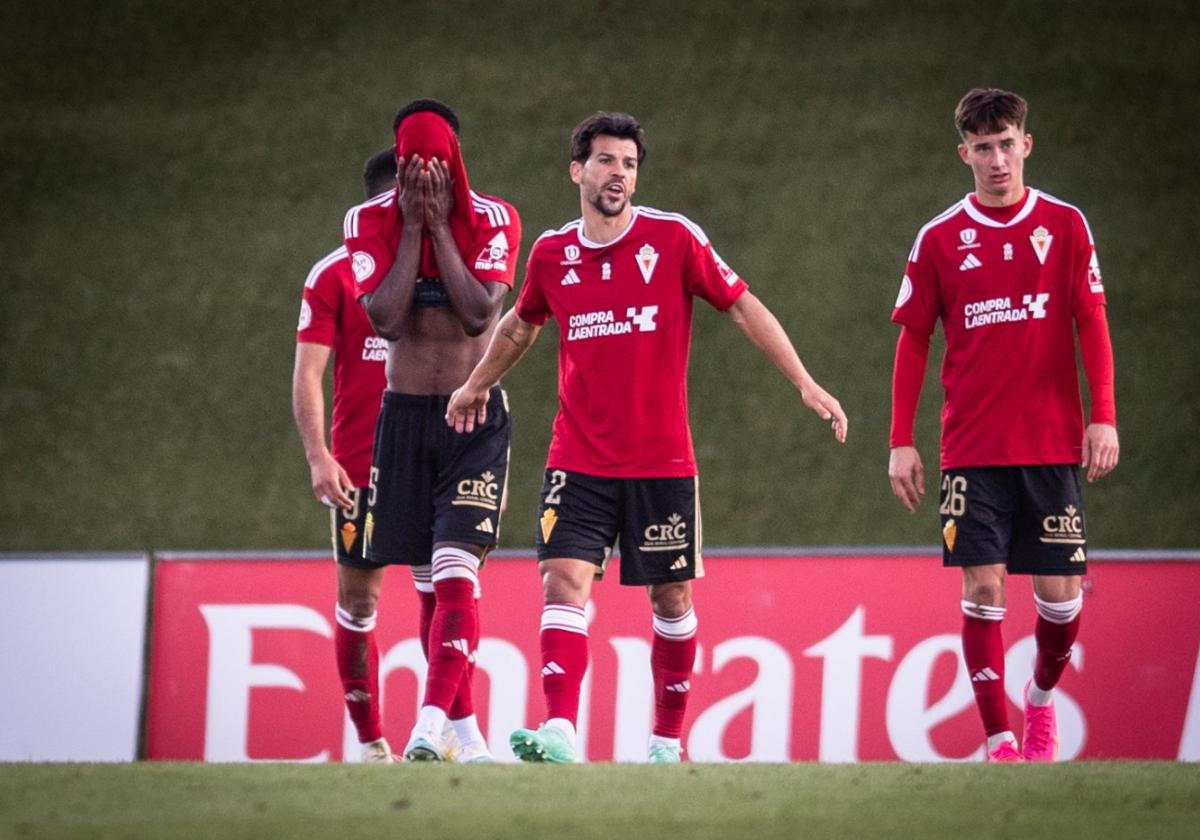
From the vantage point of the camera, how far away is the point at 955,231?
504 centimetres

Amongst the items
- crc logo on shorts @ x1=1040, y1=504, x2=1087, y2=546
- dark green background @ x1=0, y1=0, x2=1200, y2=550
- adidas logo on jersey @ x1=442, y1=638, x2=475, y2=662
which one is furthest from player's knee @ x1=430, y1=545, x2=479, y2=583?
dark green background @ x1=0, y1=0, x2=1200, y2=550

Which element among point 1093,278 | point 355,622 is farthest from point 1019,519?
point 355,622

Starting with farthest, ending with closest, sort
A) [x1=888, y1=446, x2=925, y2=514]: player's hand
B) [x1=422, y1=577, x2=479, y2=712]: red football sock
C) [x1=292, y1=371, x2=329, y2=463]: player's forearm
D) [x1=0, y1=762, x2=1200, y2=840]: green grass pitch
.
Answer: [x1=292, y1=371, x2=329, y2=463]: player's forearm → [x1=888, y1=446, x2=925, y2=514]: player's hand → [x1=422, y1=577, x2=479, y2=712]: red football sock → [x1=0, y1=762, x2=1200, y2=840]: green grass pitch

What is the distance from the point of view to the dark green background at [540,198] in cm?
909

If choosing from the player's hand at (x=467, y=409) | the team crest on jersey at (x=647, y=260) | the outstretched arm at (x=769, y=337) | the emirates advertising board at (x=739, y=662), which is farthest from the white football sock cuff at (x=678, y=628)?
the emirates advertising board at (x=739, y=662)

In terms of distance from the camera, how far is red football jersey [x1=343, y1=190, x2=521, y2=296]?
495 centimetres

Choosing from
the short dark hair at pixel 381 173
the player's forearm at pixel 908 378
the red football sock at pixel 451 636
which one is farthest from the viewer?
the short dark hair at pixel 381 173

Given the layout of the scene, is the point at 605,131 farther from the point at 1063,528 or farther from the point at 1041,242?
the point at 1063,528

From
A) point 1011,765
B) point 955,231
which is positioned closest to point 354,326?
point 955,231

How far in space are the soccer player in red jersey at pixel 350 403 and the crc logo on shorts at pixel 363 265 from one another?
2.11ft

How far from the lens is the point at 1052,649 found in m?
5.07

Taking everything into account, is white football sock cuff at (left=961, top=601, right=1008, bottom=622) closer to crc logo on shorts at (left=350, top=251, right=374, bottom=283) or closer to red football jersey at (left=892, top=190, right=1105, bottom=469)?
red football jersey at (left=892, top=190, right=1105, bottom=469)

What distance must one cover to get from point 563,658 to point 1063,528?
1491mm

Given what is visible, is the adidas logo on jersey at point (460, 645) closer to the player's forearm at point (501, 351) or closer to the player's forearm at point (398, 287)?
the player's forearm at point (501, 351)
